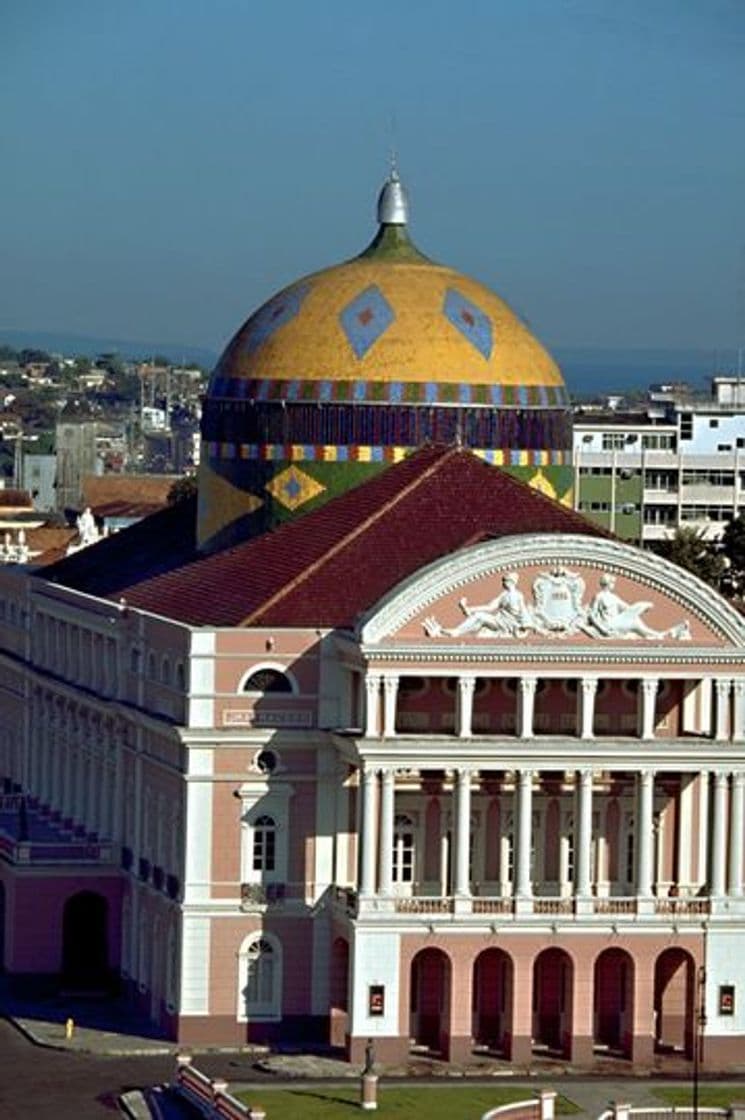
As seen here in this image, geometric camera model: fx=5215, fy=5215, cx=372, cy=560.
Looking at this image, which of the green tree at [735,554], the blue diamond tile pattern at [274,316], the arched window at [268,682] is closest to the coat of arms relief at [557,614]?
the arched window at [268,682]

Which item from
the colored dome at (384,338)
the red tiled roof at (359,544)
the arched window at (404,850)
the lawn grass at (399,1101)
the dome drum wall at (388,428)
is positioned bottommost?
the lawn grass at (399,1101)

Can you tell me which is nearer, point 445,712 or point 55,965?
point 445,712

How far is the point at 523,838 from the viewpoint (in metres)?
102

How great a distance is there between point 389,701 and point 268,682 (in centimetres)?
353

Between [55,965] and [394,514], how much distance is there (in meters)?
12.4

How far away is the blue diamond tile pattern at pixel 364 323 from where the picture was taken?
11569 centimetres

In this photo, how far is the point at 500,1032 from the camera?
338 feet

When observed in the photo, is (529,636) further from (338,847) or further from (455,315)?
(455,315)

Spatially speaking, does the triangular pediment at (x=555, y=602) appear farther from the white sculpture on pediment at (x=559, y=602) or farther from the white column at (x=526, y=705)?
the white column at (x=526, y=705)

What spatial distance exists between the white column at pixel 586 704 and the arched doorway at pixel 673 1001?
471cm

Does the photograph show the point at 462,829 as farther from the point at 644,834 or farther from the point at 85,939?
the point at 85,939

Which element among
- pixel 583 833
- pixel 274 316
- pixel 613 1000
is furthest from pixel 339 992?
pixel 274 316

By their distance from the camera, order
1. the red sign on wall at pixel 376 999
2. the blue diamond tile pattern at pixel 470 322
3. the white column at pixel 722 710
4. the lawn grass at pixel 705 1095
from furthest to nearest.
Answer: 1. the blue diamond tile pattern at pixel 470 322
2. the white column at pixel 722 710
3. the red sign on wall at pixel 376 999
4. the lawn grass at pixel 705 1095

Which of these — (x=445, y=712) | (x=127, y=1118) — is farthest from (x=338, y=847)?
(x=127, y=1118)
